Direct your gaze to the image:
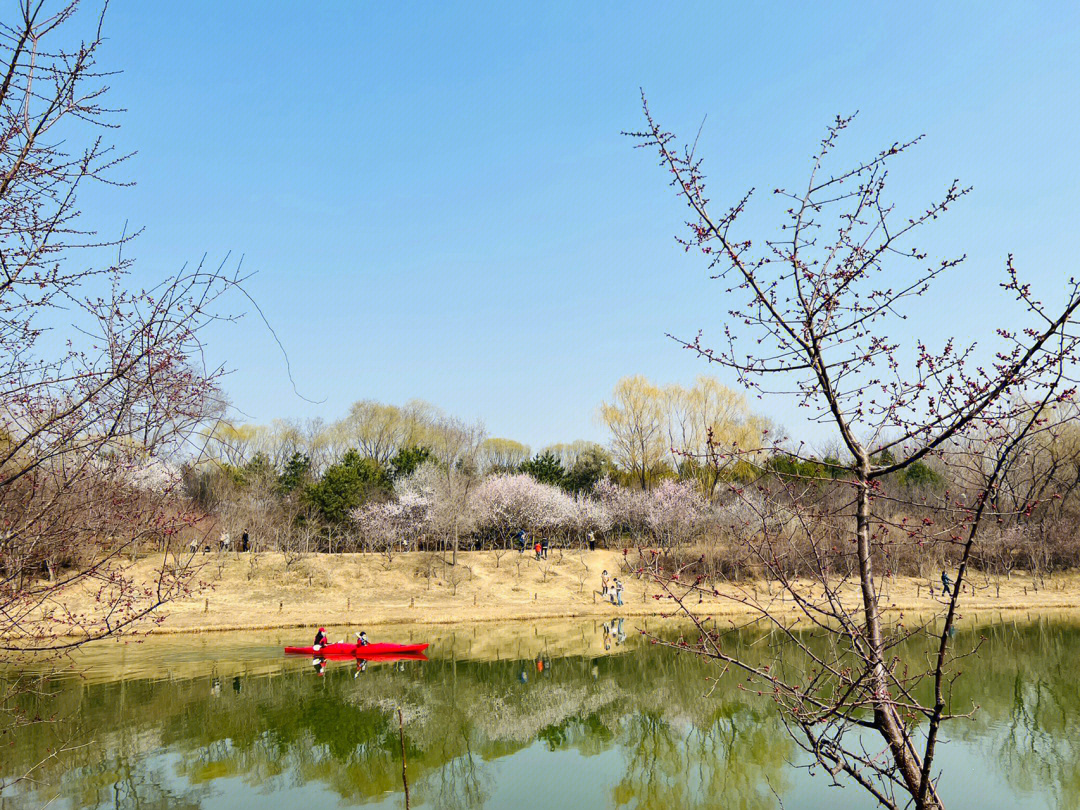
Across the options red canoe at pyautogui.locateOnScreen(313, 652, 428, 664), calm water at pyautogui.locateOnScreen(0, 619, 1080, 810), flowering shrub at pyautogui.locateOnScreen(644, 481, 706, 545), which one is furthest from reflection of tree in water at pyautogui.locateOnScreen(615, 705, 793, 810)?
flowering shrub at pyautogui.locateOnScreen(644, 481, 706, 545)

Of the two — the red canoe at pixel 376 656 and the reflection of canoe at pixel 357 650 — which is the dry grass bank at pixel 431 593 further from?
the red canoe at pixel 376 656

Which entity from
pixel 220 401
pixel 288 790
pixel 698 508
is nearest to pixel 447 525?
pixel 698 508

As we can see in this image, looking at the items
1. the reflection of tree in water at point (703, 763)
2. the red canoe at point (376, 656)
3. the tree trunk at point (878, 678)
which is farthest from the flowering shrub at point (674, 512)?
the tree trunk at point (878, 678)

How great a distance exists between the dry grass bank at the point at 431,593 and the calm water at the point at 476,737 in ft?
26.5

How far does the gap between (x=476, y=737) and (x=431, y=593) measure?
70.9 feet

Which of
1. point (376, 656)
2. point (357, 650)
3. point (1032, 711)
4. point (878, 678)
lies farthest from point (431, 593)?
point (878, 678)

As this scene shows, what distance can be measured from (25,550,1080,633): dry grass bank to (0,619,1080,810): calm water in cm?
808

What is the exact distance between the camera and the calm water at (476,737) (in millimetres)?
11906

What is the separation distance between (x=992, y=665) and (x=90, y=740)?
21597 millimetres

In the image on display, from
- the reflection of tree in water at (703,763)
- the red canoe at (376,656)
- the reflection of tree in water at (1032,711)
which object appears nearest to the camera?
the reflection of tree in water at (703,763)

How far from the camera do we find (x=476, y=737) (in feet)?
49.7

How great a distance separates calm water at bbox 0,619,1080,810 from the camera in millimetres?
11906

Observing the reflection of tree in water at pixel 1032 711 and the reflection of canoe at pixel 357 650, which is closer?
the reflection of tree in water at pixel 1032 711

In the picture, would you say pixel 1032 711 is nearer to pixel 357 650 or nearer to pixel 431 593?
pixel 357 650
